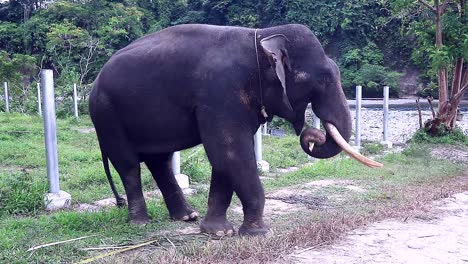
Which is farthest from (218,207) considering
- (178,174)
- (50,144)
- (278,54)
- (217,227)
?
(178,174)

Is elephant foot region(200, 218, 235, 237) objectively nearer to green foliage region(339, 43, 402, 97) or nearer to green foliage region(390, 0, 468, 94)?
green foliage region(390, 0, 468, 94)

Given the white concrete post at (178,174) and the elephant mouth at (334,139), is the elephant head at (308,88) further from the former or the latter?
the white concrete post at (178,174)

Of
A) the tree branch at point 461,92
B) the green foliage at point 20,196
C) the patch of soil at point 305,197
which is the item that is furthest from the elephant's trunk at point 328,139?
the tree branch at point 461,92

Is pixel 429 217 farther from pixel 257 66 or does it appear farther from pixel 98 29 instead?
pixel 98 29

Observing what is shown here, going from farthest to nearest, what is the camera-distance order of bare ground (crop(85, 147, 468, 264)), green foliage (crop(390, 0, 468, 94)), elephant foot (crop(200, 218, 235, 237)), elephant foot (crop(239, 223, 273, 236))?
1. green foliage (crop(390, 0, 468, 94))
2. elephant foot (crop(200, 218, 235, 237))
3. elephant foot (crop(239, 223, 273, 236))
4. bare ground (crop(85, 147, 468, 264))

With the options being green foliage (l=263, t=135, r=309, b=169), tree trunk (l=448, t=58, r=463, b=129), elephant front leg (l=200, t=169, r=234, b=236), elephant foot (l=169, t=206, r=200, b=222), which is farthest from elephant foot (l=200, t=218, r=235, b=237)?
tree trunk (l=448, t=58, r=463, b=129)

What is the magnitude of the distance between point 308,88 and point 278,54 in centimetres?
36

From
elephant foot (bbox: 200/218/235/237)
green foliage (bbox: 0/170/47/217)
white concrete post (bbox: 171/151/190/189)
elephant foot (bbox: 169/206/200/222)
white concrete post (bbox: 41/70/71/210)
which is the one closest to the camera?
elephant foot (bbox: 200/218/235/237)

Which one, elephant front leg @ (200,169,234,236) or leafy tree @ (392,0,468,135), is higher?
leafy tree @ (392,0,468,135)

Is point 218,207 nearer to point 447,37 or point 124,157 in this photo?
point 124,157

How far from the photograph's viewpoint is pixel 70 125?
604 inches

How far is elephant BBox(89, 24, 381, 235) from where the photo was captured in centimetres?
439

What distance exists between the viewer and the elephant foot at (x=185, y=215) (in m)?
5.13

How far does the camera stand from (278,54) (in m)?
4.39
